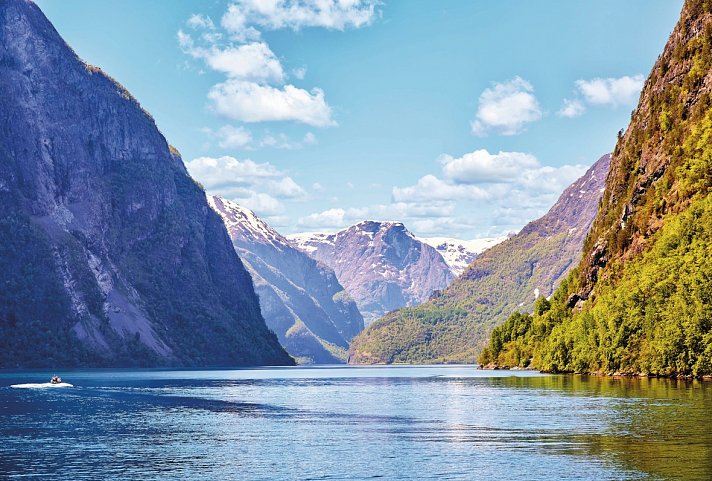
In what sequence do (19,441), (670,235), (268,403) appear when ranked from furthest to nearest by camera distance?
(670,235) < (268,403) < (19,441)

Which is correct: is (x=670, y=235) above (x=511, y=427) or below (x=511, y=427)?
above

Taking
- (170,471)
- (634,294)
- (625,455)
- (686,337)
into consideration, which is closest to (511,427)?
(625,455)

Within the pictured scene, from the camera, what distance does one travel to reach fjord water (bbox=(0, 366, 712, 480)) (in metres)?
67.8

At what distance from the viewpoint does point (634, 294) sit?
188500 millimetres

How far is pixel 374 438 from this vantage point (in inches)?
3543

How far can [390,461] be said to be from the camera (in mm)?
73188

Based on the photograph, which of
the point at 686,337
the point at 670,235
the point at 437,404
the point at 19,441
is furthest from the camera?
the point at 670,235

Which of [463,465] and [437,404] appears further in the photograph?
[437,404]

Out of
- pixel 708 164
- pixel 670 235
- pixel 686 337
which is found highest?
pixel 708 164

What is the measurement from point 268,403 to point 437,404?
27.0 meters

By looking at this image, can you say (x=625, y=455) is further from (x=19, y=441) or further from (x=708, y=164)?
(x=708, y=164)

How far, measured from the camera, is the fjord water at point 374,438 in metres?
67.8

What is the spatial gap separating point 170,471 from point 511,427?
40.1 metres

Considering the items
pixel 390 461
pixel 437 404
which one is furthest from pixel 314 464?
pixel 437 404
